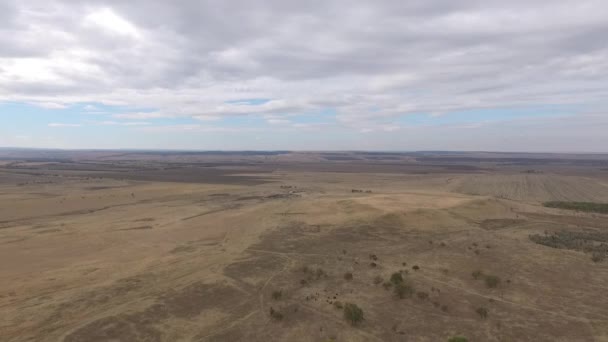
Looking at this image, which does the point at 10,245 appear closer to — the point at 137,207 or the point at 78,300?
the point at 78,300

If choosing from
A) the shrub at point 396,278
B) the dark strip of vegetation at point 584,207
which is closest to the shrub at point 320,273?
the shrub at point 396,278

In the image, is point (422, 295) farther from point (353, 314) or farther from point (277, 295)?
point (277, 295)

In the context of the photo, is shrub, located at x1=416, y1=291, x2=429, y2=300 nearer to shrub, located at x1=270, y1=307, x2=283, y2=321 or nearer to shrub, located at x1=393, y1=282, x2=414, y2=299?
shrub, located at x1=393, y1=282, x2=414, y2=299

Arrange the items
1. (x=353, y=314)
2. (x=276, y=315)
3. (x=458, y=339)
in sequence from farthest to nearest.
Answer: (x=276, y=315)
(x=353, y=314)
(x=458, y=339)

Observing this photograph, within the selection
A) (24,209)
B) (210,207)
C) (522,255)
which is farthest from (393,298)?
(24,209)

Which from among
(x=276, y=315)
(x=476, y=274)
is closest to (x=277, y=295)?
(x=276, y=315)

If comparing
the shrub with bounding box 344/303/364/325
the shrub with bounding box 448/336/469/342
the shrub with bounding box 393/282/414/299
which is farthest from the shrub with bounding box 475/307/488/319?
the shrub with bounding box 344/303/364/325
